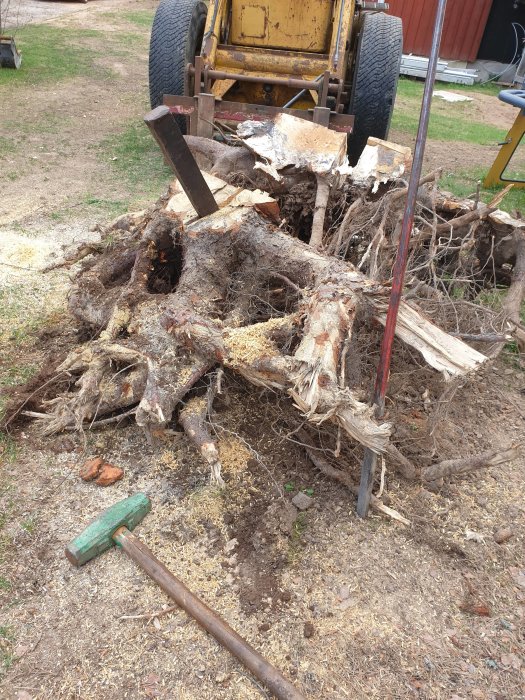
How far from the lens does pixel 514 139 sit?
6152mm

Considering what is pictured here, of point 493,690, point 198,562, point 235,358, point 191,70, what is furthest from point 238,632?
point 191,70

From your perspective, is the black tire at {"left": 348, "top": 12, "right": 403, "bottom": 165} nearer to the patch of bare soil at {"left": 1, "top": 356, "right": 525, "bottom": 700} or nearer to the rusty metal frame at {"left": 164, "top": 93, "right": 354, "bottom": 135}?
the rusty metal frame at {"left": 164, "top": 93, "right": 354, "bottom": 135}

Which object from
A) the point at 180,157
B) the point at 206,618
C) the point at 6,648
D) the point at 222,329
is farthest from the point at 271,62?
the point at 6,648

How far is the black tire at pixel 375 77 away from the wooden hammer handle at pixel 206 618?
4.66 metres

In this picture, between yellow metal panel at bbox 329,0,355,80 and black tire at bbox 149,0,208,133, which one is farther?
black tire at bbox 149,0,208,133

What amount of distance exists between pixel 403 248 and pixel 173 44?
4478mm

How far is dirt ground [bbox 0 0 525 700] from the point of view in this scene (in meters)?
1.95

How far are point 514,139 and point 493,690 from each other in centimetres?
584

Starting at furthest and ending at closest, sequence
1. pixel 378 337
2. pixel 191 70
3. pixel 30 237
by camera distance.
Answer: pixel 191 70, pixel 30 237, pixel 378 337

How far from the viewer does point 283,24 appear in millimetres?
5422

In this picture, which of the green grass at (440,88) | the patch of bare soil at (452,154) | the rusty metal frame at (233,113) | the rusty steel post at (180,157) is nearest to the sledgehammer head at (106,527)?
the rusty steel post at (180,157)

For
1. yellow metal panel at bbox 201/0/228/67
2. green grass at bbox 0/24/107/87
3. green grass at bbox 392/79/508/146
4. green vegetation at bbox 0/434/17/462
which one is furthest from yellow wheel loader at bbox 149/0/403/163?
green grass at bbox 0/24/107/87

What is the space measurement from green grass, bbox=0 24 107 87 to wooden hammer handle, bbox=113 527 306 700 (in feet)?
27.2

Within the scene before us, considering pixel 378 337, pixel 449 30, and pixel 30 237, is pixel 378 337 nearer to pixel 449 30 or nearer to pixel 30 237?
pixel 30 237
